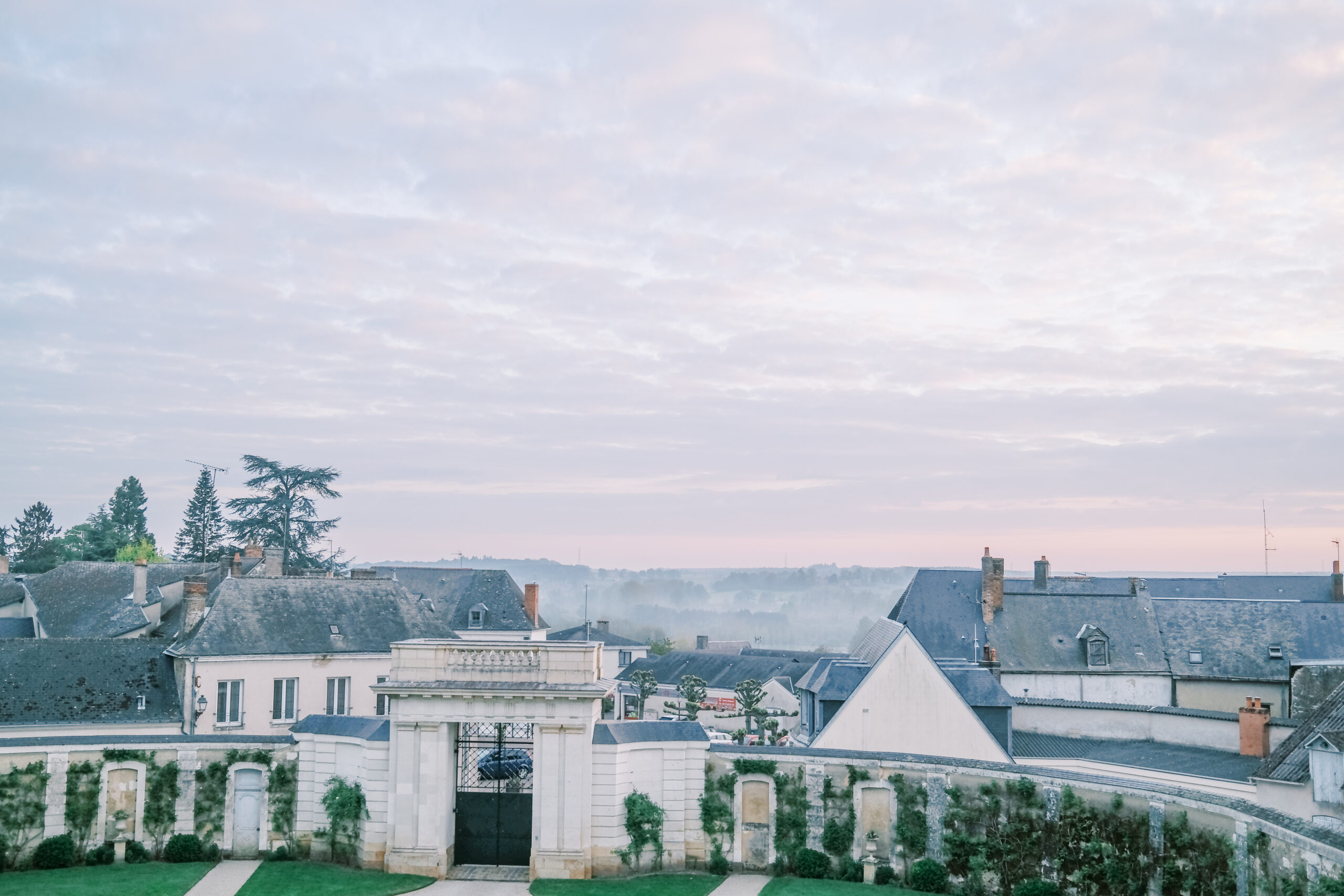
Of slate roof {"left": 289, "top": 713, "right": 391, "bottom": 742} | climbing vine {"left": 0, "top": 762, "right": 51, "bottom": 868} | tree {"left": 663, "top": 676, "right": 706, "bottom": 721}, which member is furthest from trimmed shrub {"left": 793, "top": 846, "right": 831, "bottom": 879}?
tree {"left": 663, "top": 676, "right": 706, "bottom": 721}

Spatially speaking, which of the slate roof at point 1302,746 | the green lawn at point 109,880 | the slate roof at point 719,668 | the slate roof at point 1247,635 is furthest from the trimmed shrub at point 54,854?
the slate roof at point 719,668

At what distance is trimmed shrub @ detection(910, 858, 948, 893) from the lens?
31.2 meters

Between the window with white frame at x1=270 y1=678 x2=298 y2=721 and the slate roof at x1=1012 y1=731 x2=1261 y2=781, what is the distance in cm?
3186

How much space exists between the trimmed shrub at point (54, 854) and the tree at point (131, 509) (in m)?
101

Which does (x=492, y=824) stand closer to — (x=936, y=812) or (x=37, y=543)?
(x=936, y=812)

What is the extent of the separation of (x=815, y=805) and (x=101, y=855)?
68.3 ft

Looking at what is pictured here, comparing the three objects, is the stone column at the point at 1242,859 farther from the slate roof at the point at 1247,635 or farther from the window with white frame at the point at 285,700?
the window with white frame at the point at 285,700

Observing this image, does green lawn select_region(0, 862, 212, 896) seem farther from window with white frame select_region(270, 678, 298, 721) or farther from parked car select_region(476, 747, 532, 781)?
window with white frame select_region(270, 678, 298, 721)

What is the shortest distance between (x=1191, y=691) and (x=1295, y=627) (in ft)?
22.1

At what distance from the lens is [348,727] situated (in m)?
33.5

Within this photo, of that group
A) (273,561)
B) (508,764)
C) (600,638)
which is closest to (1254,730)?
(508,764)

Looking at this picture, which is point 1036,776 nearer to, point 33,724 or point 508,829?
point 508,829

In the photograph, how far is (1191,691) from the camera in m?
61.5

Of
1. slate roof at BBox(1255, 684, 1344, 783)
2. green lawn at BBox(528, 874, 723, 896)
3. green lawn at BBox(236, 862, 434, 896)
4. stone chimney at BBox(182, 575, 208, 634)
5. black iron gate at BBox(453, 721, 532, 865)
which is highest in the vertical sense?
stone chimney at BBox(182, 575, 208, 634)
